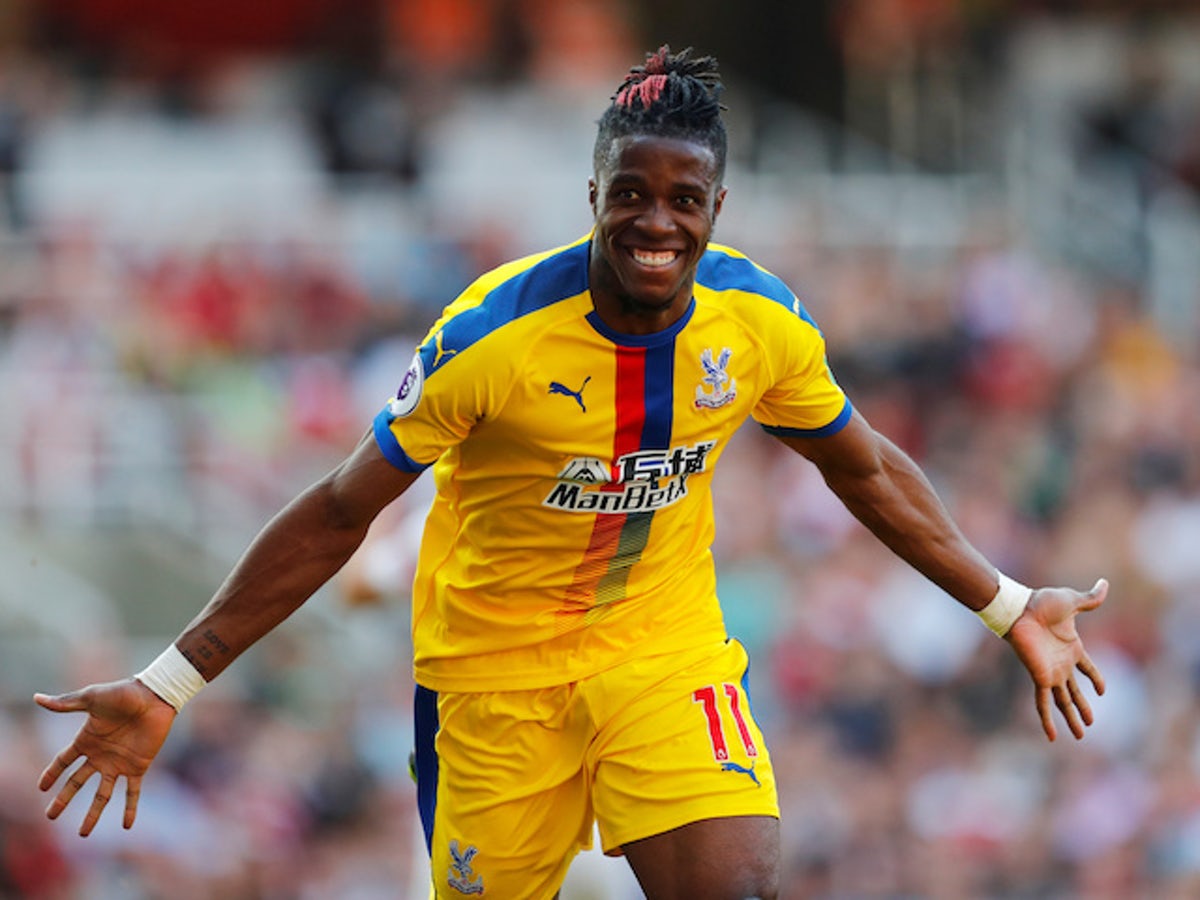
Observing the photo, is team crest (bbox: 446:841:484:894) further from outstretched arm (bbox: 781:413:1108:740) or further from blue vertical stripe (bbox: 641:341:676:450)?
outstretched arm (bbox: 781:413:1108:740)

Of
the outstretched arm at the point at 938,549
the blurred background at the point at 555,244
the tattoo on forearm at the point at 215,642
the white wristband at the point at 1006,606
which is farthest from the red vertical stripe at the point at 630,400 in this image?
the blurred background at the point at 555,244

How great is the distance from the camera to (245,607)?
6.05 m

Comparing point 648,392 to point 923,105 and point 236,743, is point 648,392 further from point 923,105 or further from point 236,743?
point 923,105

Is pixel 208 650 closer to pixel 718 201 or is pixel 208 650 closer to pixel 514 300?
pixel 514 300

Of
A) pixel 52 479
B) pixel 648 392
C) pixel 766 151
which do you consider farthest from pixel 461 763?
pixel 766 151

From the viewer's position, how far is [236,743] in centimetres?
1242

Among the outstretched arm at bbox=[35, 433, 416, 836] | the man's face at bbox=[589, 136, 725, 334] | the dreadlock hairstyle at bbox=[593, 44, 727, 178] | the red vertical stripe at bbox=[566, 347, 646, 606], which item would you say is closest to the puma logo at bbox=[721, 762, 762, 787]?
the red vertical stripe at bbox=[566, 347, 646, 606]

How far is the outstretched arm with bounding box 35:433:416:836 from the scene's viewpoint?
5.95m

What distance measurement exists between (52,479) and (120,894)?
3139 millimetres

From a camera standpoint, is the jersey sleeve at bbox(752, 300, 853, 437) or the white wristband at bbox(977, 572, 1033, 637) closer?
the jersey sleeve at bbox(752, 300, 853, 437)

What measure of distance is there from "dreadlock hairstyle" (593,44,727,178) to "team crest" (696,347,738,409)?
51cm

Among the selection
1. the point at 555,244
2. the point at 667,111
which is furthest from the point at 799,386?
the point at 555,244

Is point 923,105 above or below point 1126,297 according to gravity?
above

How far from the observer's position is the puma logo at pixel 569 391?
5918 millimetres
